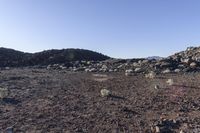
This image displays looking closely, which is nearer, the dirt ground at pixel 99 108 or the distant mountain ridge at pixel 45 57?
the dirt ground at pixel 99 108

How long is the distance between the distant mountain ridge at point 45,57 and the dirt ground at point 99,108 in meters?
27.7

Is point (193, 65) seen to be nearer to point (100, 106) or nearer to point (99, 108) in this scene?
point (100, 106)

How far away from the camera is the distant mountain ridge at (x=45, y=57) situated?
57.4m

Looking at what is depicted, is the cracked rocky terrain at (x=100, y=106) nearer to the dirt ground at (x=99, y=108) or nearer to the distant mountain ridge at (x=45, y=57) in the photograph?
the dirt ground at (x=99, y=108)

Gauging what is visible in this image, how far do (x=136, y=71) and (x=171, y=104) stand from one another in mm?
16932

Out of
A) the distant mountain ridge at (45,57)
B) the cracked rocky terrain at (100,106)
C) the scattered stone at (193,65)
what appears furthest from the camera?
the distant mountain ridge at (45,57)

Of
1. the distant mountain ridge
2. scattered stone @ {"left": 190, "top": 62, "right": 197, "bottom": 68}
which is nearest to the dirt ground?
scattered stone @ {"left": 190, "top": 62, "right": 197, "bottom": 68}

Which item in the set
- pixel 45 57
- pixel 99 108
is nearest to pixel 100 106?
pixel 99 108

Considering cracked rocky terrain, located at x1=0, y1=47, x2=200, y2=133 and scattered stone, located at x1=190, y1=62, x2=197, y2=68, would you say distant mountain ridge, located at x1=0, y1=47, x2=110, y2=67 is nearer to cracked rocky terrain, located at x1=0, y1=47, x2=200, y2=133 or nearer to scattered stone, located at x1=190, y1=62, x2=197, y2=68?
scattered stone, located at x1=190, y1=62, x2=197, y2=68

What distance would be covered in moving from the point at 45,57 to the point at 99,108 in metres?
39.9

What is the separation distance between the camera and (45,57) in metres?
60.4

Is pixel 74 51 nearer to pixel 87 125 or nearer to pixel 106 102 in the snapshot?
pixel 106 102

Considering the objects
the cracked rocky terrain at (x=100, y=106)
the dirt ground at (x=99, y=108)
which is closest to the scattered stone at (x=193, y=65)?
the cracked rocky terrain at (x=100, y=106)

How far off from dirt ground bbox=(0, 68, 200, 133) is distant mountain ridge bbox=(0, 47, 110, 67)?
90.8 ft
